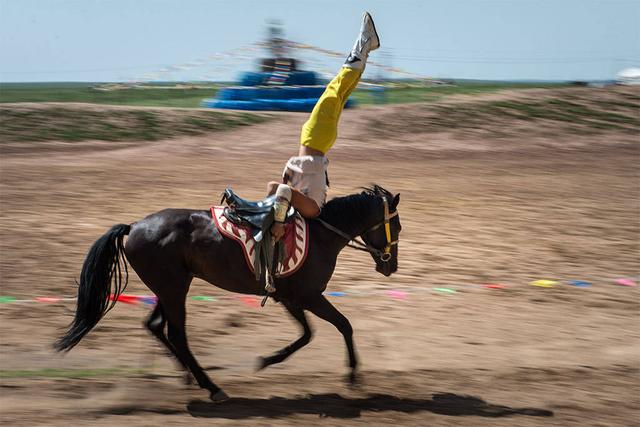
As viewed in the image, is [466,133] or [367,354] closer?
[367,354]

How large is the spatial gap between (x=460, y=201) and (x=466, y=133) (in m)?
11.7

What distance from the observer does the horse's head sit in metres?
6.95

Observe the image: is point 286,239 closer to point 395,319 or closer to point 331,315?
point 331,315

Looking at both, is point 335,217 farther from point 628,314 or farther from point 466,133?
point 466,133

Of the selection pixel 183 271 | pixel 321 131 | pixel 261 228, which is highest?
pixel 321 131

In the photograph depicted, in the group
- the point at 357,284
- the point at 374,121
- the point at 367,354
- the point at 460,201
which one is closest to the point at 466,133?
the point at 374,121

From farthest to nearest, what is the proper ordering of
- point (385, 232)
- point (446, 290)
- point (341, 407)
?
1. point (446, 290)
2. point (385, 232)
3. point (341, 407)

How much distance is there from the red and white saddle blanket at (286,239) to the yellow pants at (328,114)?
666 mm

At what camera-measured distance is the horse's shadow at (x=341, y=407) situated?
6039mm

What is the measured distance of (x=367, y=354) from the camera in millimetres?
7645

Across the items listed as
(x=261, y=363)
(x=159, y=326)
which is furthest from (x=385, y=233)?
(x=159, y=326)

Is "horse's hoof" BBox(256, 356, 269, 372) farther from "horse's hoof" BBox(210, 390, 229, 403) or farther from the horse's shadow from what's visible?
"horse's hoof" BBox(210, 390, 229, 403)

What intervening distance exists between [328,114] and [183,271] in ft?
5.94

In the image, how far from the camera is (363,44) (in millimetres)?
6551
